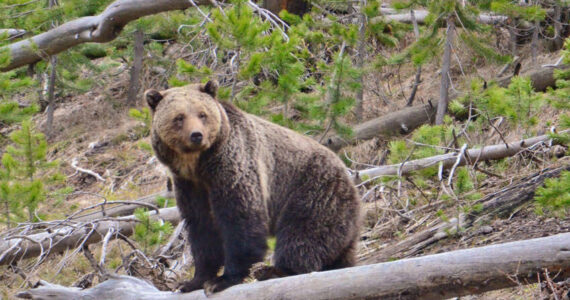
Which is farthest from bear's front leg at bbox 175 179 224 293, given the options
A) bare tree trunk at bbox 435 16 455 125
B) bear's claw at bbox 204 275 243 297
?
bare tree trunk at bbox 435 16 455 125

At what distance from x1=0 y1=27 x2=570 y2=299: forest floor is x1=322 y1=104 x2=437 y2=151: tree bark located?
0.16m

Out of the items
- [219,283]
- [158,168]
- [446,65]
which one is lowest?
[158,168]

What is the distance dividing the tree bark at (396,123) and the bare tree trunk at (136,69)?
19.4 ft

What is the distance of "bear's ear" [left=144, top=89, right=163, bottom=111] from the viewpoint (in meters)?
5.64

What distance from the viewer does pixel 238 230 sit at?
17.4ft

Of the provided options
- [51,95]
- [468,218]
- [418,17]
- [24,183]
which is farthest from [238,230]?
[51,95]

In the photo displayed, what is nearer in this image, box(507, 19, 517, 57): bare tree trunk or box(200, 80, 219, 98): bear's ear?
box(200, 80, 219, 98): bear's ear

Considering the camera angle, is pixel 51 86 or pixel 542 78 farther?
pixel 51 86

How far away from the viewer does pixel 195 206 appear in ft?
18.6

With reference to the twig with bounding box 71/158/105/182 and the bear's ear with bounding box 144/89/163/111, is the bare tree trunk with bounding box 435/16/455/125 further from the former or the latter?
the twig with bounding box 71/158/105/182

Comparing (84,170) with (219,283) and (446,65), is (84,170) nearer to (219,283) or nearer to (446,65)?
(446,65)

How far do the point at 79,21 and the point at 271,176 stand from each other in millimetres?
7496

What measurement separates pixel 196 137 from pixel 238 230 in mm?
797

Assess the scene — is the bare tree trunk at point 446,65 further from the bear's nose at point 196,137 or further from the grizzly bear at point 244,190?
the bear's nose at point 196,137
